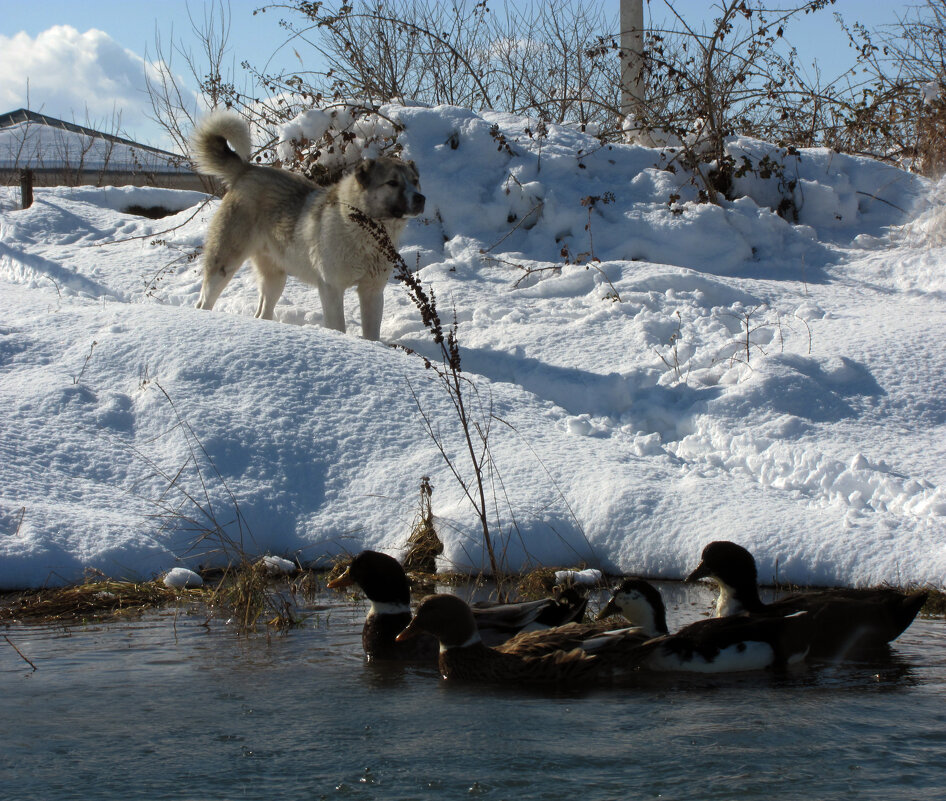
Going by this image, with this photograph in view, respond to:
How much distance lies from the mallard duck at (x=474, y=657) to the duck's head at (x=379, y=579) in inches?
10.9

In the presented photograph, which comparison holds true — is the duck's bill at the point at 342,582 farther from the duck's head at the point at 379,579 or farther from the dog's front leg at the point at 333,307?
the dog's front leg at the point at 333,307

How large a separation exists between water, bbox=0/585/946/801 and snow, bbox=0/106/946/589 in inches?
58.2

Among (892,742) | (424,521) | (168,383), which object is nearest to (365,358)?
(168,383)

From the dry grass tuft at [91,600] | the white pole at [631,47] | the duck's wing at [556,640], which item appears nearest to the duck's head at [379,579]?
the duck's wing at [556,640]

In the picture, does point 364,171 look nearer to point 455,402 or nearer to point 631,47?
point 455,402

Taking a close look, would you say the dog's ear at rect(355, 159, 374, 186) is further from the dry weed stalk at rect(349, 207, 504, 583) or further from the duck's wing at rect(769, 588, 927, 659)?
the duck's wing at rect(769, 588, 927, 659)

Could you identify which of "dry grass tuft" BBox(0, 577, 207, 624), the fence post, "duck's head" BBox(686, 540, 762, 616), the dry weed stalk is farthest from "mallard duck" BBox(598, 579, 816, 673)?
the fence post

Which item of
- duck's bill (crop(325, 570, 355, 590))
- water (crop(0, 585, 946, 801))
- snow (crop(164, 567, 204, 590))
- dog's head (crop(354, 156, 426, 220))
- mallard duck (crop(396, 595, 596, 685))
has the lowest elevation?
water (crop(0, 585, 946, 801))

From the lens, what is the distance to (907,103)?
12.1 metres

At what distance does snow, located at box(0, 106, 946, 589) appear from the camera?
18.9 ft

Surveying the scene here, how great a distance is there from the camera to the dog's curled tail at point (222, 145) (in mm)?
9742

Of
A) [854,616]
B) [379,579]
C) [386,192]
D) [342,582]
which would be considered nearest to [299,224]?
[386,192]

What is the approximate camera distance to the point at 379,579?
4586mm

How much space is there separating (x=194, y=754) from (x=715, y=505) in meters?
3.64
